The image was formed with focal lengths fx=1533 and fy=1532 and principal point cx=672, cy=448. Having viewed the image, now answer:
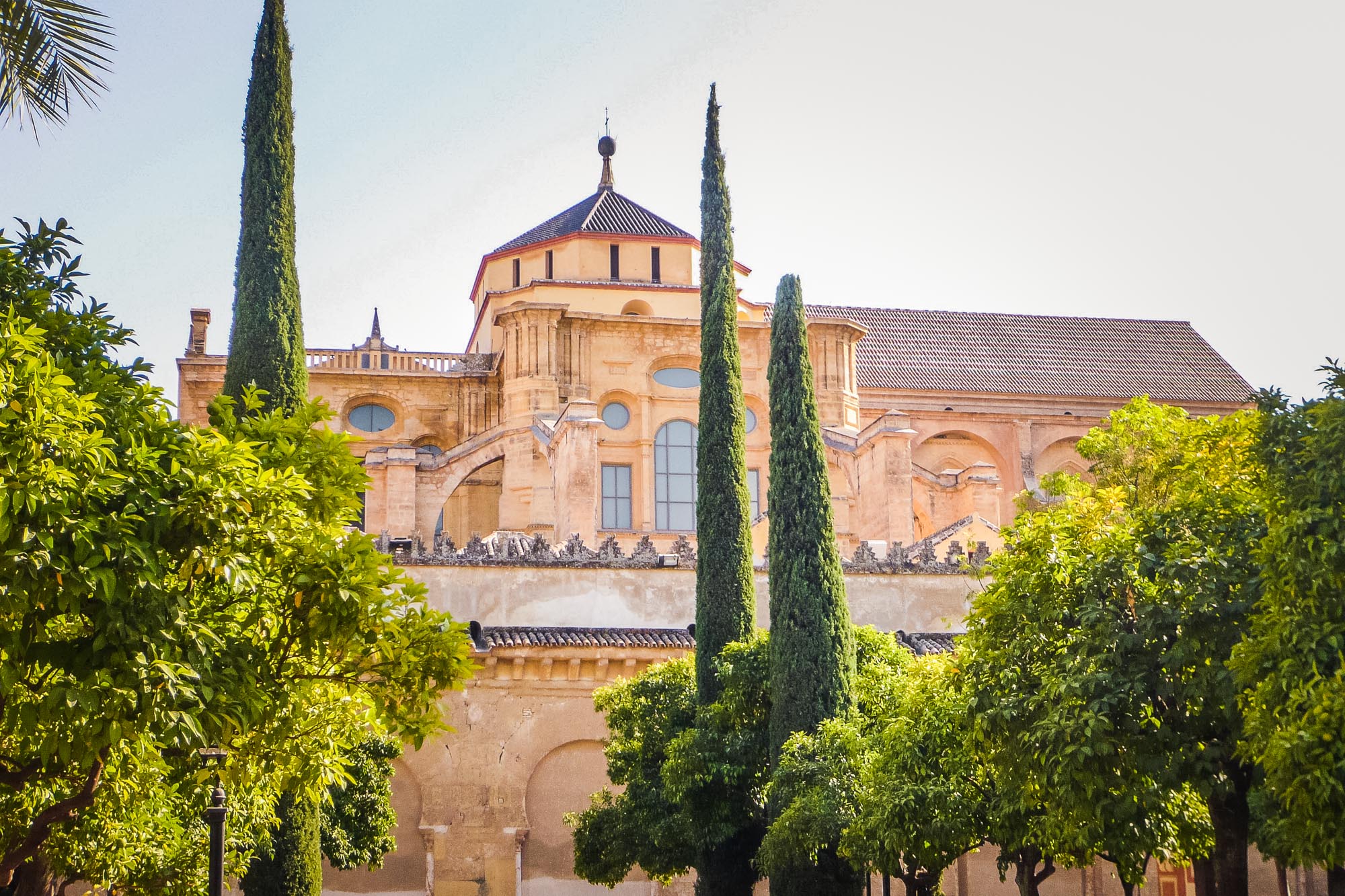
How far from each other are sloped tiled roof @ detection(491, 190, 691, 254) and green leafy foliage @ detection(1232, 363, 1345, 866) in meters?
30.1

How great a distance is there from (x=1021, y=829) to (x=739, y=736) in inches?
196

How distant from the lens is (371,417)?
38.8m

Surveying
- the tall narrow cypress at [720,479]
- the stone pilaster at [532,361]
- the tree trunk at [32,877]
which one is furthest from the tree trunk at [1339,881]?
the stone pilaster at [532,361]

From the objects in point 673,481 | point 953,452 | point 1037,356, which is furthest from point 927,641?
point 1037,356

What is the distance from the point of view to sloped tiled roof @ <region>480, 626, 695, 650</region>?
23391 mm

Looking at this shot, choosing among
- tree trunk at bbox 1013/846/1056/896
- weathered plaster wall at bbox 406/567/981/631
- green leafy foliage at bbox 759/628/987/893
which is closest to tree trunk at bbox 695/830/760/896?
green leafy foliage at bbox 759/628/987/893

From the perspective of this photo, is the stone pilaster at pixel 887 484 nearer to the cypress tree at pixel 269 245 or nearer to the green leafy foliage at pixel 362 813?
the green leafy foliage at pixel 362 813

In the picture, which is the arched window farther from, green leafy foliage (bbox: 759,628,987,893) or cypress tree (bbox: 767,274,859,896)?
green leafy foliage (bbox: 759,628,987,893)

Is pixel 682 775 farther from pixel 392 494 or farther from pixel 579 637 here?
pixel 392 494

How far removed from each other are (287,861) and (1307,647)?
12114 millimetres

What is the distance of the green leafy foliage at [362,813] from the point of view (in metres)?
19.4

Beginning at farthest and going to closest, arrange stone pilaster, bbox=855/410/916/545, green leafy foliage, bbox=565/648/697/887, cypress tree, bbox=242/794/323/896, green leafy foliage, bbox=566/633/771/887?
1. stone pilaster, bbox=855/410/916/545
2. green leafy foliage, bbox=565/648/697/887
3. green leafy foliage, bbox=566/633/771/887
4. cypress tree, bbox=242/794/323/896

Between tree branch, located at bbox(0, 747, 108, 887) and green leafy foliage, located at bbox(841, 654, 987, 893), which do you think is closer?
tree branch, located at bbox(0, 747, 108, 887)

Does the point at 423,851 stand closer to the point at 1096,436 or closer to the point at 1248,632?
the point at 1096,436
